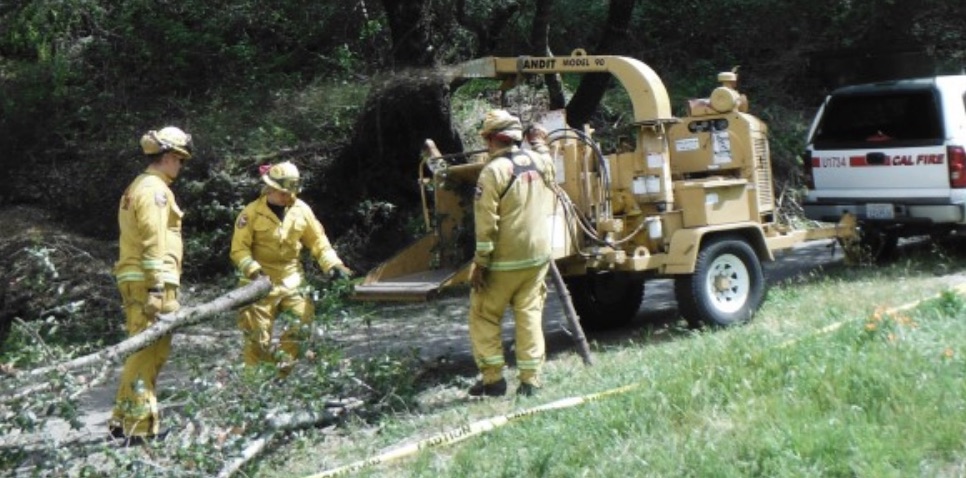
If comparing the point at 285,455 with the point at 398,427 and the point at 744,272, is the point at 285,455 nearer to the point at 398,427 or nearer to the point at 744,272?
the point at 398,427

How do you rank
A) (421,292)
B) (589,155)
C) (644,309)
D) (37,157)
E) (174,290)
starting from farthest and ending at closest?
1. (37,157)
2. (644,309)
3. (589,155)
4. (421,292)
5. (174,290)

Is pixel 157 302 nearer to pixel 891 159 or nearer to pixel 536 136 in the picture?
pixel 536 136

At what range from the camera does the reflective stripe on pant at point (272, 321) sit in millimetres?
8000

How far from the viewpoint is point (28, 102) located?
16.3m

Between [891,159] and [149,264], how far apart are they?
283 inches

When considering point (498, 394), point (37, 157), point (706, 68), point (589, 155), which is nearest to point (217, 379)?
point (498, 394)

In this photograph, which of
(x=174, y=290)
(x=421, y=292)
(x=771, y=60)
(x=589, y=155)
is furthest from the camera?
(x=771, y=60)

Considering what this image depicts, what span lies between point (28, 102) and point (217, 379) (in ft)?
35.0

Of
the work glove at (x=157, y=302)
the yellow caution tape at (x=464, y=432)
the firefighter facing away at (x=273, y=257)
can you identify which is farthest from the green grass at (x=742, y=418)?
the work glove at (x=157, y=302)

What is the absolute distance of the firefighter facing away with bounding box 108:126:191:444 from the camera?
298 inches

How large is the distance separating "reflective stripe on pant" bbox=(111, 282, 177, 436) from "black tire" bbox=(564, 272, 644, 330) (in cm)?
377

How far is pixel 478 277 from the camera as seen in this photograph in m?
8.02

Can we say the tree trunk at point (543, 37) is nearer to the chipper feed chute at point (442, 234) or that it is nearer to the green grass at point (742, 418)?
the chipper feed chute at point (442, 234)

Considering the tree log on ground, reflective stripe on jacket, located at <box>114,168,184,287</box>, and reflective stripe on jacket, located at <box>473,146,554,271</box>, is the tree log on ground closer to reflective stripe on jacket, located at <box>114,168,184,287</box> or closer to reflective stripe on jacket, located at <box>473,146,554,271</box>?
reflective stripe on jacket, located at <box>114,168,184,287</box>
